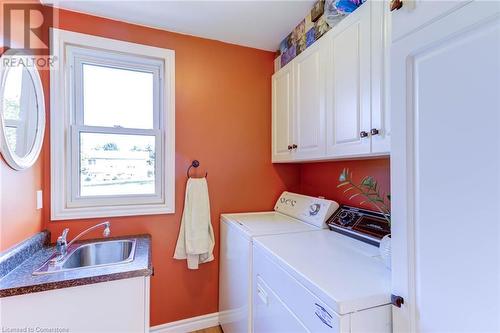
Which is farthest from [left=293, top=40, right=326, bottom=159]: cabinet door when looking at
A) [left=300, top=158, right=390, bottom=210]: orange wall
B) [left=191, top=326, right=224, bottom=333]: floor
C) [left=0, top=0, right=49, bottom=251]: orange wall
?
[left=0, top=0, right=49, bottom=251]: orange wall

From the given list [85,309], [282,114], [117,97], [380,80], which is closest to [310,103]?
[282,114]

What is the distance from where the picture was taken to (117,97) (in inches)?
76.2

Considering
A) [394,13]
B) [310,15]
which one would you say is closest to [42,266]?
[394,13]

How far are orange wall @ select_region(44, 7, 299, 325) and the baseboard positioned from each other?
1.5 inches

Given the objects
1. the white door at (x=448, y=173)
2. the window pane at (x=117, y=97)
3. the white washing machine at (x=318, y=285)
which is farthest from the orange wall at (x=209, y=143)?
the white door at (x=448, y=173)

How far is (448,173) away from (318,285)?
21.3 inches

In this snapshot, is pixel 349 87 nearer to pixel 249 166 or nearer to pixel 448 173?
pixel 448 173

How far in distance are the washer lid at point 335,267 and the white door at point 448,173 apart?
0.12 m

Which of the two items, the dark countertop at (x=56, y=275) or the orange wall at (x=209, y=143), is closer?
the dark countertop at (x=56, y=275)

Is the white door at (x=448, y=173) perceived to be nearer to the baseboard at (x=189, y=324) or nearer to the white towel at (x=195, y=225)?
the white towel at (x=195, y=225)

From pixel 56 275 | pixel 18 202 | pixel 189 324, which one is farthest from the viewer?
pixel 189 324

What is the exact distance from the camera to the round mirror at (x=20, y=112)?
1.25 meters

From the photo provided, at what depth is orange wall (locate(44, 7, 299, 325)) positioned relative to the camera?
6.34 feet

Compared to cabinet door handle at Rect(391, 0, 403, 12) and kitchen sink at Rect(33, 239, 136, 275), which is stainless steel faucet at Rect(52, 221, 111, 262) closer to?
kitchen sink at Rect(33, 239, 136, 275)
